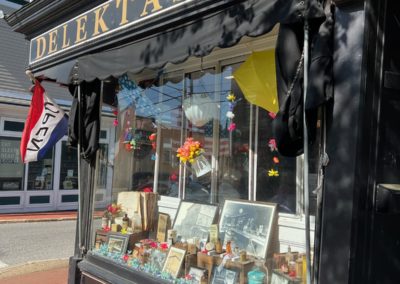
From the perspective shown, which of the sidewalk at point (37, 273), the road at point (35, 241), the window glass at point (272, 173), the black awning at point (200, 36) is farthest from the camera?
the road at point (35, 241)

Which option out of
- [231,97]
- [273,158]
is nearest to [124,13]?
[231,97]

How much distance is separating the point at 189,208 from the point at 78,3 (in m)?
2.85

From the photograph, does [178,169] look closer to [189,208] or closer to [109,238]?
[189,208]

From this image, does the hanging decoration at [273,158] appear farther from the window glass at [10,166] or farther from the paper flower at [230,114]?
the window glass at [10,166]

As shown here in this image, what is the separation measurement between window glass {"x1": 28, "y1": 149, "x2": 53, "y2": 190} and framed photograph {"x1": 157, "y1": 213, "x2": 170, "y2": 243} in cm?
982

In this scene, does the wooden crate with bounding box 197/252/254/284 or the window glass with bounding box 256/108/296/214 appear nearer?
the wooden crate with bounding box 197/252/254/284

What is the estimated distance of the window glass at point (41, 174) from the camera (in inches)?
539

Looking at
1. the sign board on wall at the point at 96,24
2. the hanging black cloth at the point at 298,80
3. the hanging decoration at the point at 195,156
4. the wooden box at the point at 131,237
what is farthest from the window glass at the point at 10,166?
the hanging black cloth at the point at 298,80

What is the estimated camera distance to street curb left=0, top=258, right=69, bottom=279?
258 inches

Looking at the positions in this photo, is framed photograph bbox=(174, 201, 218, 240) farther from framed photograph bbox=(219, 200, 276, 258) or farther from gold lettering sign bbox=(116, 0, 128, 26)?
gold lettering sign bbox=(116, 0, 128, 26)

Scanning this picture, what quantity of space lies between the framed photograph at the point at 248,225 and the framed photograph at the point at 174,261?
0.47 meters

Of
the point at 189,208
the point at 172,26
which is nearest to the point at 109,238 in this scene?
the point at 189,208

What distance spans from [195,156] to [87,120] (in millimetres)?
1405

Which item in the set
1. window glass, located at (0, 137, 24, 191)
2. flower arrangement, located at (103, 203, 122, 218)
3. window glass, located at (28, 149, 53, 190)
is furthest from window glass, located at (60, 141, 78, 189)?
flower arrangement, located at (103, 203, 122, 218)
